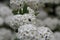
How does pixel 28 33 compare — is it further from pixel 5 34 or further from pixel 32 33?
pixel 5 34

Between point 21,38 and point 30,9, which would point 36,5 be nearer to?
point 30,9

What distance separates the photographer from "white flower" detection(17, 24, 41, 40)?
33.9 inches

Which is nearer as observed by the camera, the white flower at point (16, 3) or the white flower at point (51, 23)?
the white flower at point (16, 3)

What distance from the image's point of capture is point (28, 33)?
87 cm

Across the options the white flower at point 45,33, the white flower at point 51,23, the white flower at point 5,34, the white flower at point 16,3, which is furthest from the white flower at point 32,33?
the white flower at point 51,23

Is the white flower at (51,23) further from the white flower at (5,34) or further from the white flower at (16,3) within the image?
the white flower at (16,3)

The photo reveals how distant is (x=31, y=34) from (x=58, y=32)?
6.10 ft

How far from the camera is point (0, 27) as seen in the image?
273 centimetres

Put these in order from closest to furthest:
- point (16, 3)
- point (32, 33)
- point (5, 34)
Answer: point (32, 33), point (16, 3), point (5, 34)

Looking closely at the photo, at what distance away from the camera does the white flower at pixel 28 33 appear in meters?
0.86

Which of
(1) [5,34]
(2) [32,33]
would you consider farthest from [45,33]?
(1) [5,34]

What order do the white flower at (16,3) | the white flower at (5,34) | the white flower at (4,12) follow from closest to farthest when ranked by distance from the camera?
the white flower at (16,3) → the white flower at (5,34) → the white flower at (4,12)

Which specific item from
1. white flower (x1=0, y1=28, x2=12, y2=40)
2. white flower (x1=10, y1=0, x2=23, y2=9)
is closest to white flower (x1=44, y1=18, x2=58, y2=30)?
white flower (x1=0, y1=28, x2=12, y2=40)

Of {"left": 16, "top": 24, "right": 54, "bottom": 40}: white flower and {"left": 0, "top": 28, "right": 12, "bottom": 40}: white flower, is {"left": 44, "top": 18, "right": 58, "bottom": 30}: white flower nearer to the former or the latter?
{"left": 0, "top": 28, "right": 12, "bottom": 40}: white flower
